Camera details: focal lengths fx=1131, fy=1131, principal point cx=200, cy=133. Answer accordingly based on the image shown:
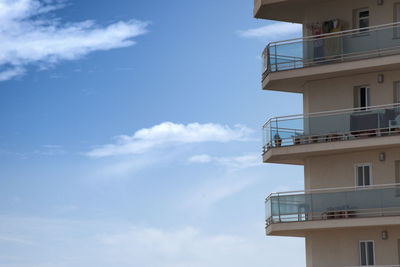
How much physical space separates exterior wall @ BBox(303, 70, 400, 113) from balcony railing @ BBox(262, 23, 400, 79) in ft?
3.13

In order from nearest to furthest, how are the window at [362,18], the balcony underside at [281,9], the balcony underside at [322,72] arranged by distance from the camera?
the balcony underside at [322,72] → the window at [362,18] → the balcony underside at [281,9]

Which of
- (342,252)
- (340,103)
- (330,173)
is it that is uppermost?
(340,103)

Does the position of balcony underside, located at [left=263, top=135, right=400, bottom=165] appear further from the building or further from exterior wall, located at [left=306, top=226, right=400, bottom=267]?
exterior wall, located at [left=306, top=226, right=400, bottom=267]

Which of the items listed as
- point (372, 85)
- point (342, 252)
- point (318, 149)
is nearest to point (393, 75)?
point (372, 85)

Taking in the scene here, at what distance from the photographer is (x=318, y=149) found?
4200cm

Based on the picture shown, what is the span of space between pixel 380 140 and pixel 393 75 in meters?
2.81

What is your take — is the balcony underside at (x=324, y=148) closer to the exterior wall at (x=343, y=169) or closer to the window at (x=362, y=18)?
the exterior wall at (x=343, y=169)

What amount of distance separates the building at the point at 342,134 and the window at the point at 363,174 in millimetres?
37

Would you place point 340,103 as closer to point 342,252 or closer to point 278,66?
point 278,66

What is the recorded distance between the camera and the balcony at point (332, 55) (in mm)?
41562

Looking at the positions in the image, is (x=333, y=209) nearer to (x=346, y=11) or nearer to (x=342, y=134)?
(x=342, y=134)

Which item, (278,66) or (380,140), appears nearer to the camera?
(380,140)

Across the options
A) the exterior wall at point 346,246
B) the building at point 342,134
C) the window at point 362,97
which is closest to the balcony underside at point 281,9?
the building at point 342,134

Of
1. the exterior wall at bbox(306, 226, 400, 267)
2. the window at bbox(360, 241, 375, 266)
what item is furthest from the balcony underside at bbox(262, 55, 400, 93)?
the window at bbox(360, 241, 375, 266)
